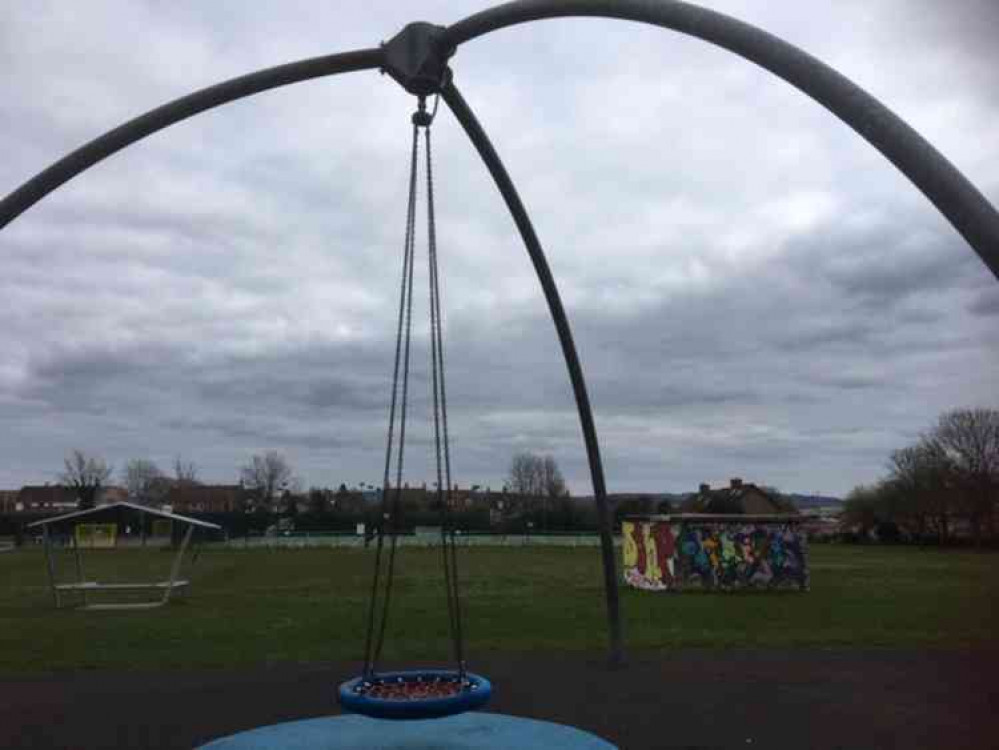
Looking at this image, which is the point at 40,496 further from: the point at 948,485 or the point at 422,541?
the point at 948,485

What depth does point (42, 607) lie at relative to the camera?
20.9m

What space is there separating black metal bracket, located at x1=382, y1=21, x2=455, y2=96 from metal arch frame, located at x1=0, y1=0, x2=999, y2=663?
4 cm

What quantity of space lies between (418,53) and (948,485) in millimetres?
56846

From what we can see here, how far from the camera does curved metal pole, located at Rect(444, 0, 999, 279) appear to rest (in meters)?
4.55

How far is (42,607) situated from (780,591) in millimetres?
17347

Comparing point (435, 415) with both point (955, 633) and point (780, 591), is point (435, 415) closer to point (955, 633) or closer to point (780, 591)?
point (955, 633)

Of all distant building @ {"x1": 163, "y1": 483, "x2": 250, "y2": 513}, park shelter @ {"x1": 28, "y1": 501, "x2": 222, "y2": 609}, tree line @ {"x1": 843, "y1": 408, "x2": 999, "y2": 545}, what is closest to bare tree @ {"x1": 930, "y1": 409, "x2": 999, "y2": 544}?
tree line @ {"x1": 843, "y1": 408, "x2": 999, "y2": 545}

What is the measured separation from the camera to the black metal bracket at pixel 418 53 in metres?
7.69

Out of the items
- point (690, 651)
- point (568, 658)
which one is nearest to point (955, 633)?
point (690, 651)

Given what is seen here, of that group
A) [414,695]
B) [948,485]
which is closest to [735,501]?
[948,485]

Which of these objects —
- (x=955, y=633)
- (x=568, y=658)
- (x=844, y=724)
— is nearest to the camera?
(x=844, y=724)

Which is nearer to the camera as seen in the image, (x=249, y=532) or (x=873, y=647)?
(x=873, y=647)

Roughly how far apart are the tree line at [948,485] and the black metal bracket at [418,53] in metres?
54.0

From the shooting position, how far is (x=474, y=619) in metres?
17.6
